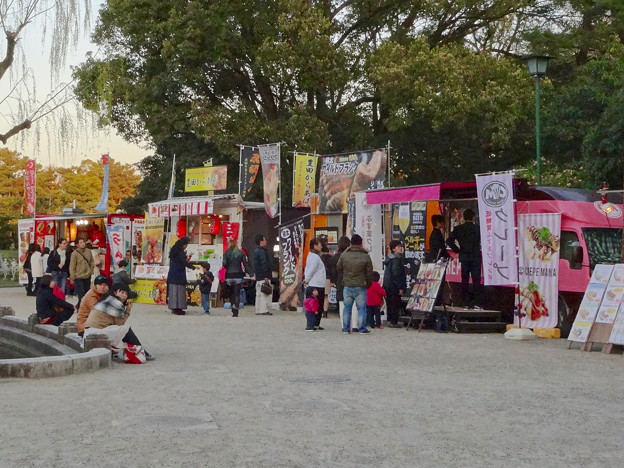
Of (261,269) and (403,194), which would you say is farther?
(261,269)

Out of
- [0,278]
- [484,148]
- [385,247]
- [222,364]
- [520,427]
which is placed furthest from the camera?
[0,278]

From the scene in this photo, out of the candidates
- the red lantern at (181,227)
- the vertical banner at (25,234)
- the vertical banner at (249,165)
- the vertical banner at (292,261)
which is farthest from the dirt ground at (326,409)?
the vertical banner at (25,234)

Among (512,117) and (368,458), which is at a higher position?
(512,117)

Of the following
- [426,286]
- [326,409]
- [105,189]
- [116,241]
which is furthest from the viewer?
[105,189]

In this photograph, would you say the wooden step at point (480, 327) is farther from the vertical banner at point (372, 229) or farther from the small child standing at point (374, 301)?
the vertical banner at point (372, 229)

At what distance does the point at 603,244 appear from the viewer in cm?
1784

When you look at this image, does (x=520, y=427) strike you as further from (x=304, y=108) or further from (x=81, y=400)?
(x=304, y=108)

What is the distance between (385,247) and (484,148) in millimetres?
16435

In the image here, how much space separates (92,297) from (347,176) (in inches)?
393

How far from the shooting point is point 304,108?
33.2 meters

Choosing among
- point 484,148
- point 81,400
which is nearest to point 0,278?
point 484,148

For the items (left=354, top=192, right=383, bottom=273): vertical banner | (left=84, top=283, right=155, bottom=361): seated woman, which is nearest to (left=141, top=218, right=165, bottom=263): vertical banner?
(left=354, top=192, right=383, bottom=273): vertical banner

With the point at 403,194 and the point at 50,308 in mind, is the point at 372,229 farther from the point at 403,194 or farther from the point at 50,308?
the point at 50,308

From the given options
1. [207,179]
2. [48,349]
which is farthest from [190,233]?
[48,349]
